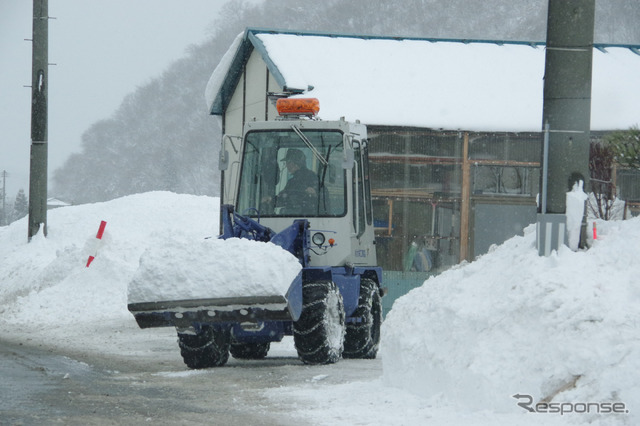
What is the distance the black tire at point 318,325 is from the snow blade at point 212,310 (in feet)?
2.67

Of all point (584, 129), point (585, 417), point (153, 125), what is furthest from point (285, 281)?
point (153, 125)

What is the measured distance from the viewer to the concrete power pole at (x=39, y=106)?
24.1m

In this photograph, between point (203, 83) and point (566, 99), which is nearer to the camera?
point (566, 99)

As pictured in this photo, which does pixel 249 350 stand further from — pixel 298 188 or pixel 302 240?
pixel 298 188

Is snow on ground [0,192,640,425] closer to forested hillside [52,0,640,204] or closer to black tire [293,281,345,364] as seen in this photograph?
black tire [293,281,345,364]

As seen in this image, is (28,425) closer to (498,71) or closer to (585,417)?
(585,417)

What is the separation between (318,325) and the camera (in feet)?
37.7

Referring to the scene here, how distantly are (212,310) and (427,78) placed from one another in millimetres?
12327

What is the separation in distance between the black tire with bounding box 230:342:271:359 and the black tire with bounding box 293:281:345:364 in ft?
6.26

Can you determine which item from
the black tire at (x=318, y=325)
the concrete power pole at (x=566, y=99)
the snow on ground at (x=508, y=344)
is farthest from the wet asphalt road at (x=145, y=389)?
the concrete power pole at (x=566, y=99)

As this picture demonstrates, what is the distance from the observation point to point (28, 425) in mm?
7375

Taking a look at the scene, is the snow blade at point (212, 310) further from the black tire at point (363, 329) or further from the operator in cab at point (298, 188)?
the black tire at point (363, 329)

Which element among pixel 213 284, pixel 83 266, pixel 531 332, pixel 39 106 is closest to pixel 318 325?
pixel 213 284

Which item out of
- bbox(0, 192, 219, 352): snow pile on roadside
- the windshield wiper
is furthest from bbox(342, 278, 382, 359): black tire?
bbox(0, 192, 219, 352): snow pile on roadside
